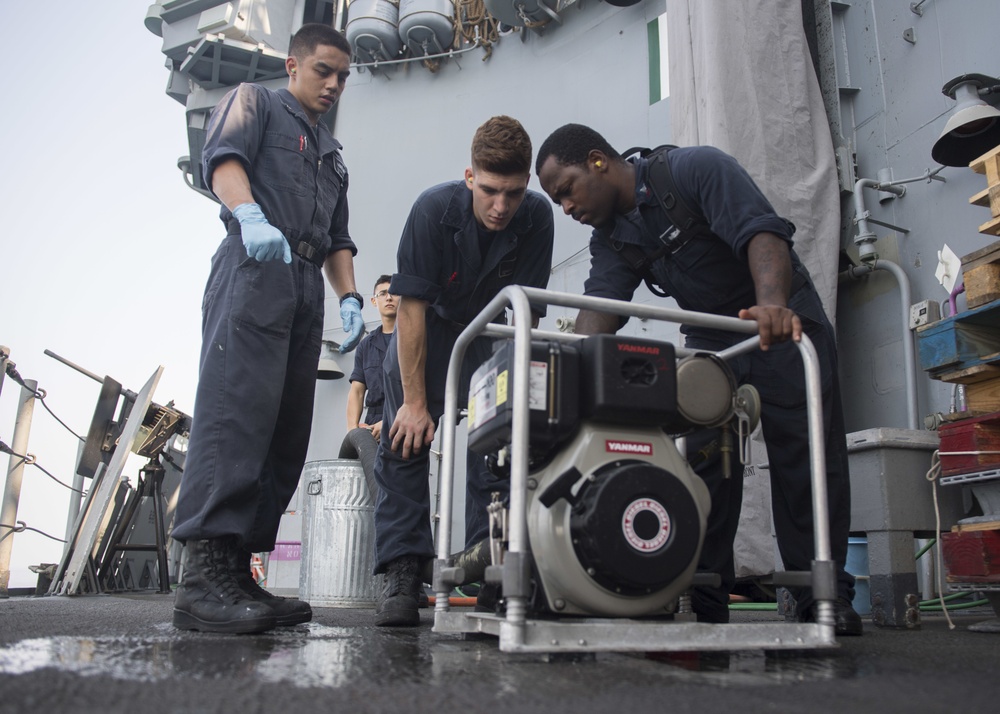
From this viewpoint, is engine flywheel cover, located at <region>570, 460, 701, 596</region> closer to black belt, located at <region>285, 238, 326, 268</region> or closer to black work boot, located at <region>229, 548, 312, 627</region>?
black work boot, located at <region>229, 548, 312, 627</region>

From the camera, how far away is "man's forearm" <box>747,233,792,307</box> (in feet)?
5.61

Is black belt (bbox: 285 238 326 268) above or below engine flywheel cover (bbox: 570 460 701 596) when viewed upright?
above

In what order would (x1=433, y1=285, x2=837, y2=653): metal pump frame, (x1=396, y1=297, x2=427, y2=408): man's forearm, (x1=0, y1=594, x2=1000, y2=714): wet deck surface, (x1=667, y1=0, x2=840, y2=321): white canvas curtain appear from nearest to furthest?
(x1=0, y1=594, x2=1000, y2=714): wet deck surface → (x1=433, y1=285, x2=837, y2=653): metal pump frame → (x1=396, y1=297, x2=427, y2=408): man's forearm → (x1=667, y1=0, x2=840, y2=321): white canvas curtain

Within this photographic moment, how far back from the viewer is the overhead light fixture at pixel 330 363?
6.25 m

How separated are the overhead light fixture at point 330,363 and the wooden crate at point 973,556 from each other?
4788 millimetres

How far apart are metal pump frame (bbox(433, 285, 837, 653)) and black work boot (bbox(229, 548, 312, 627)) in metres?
0.47

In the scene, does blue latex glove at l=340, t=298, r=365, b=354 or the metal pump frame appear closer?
the metal pump frame

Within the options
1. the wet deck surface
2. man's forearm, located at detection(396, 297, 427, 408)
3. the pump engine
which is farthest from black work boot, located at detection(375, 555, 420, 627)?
the pump engine

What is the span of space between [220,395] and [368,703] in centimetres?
120

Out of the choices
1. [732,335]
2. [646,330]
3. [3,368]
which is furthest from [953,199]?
[3,368]

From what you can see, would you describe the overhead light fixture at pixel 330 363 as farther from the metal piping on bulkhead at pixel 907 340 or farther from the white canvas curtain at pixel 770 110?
the metal piping on bulkhead at pixel 907 340

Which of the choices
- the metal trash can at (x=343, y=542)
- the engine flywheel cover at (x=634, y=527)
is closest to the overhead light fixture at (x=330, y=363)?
the metal trash can at (x=343, y=542)

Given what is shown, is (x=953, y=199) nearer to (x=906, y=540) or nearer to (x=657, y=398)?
(x=906, y=540)

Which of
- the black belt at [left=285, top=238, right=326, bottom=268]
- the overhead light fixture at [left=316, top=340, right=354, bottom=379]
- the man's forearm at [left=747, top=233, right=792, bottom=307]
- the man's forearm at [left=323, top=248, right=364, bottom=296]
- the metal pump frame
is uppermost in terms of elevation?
the overhead light fixture at [left=316, top=340, right=354, bottom=379]
